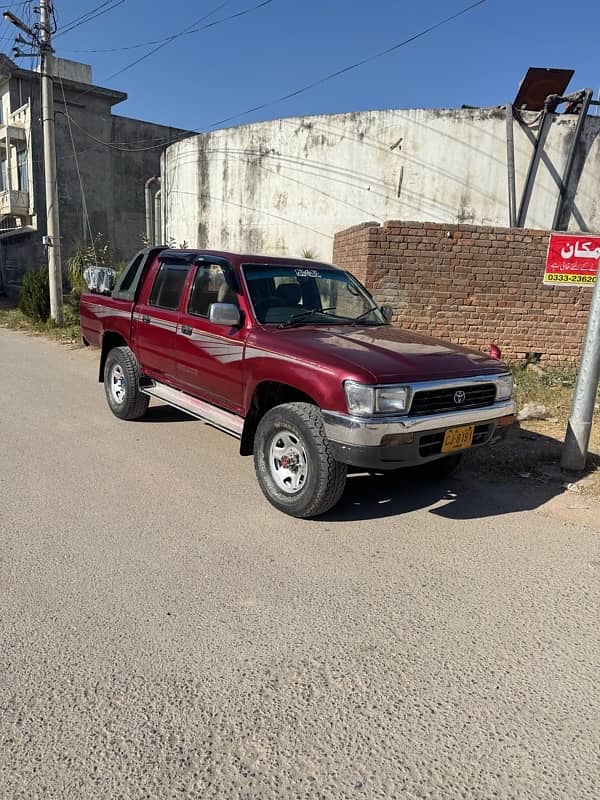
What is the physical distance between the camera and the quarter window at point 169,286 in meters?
5.57

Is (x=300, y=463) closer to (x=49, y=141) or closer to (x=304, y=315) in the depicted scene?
(x=304, y=315)

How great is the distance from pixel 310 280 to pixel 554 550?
293cm

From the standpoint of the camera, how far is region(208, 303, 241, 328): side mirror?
4.47 m

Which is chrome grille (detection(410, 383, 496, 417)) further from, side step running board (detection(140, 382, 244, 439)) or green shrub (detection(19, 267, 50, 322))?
green shrub (detection(19, 267, 50, 322))

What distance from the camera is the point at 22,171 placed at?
2484 cm

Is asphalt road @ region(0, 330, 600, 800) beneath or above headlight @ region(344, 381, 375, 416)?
beneath

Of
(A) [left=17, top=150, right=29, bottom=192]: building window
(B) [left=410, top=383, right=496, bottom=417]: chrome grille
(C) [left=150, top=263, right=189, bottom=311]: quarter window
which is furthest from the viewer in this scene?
(A) [left=17, top=150, right=29, bottom=192]: building window

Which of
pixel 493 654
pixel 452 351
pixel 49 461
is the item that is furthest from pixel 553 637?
pixel 49 461

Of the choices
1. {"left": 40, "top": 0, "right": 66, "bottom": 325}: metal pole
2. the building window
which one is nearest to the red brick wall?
{"left": 40, "top": 0, "right": 66, "bottom": 325}: metal pole

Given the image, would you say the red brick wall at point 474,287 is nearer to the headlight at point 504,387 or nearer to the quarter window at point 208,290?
the quarter window at point 208,290

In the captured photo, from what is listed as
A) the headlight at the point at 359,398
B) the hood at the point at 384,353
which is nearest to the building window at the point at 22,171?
the hood at the point at 384,353

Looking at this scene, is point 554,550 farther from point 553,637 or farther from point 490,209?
point 490,209

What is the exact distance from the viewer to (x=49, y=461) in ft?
17.0

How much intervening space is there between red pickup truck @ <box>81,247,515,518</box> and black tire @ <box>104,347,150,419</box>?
3cm
